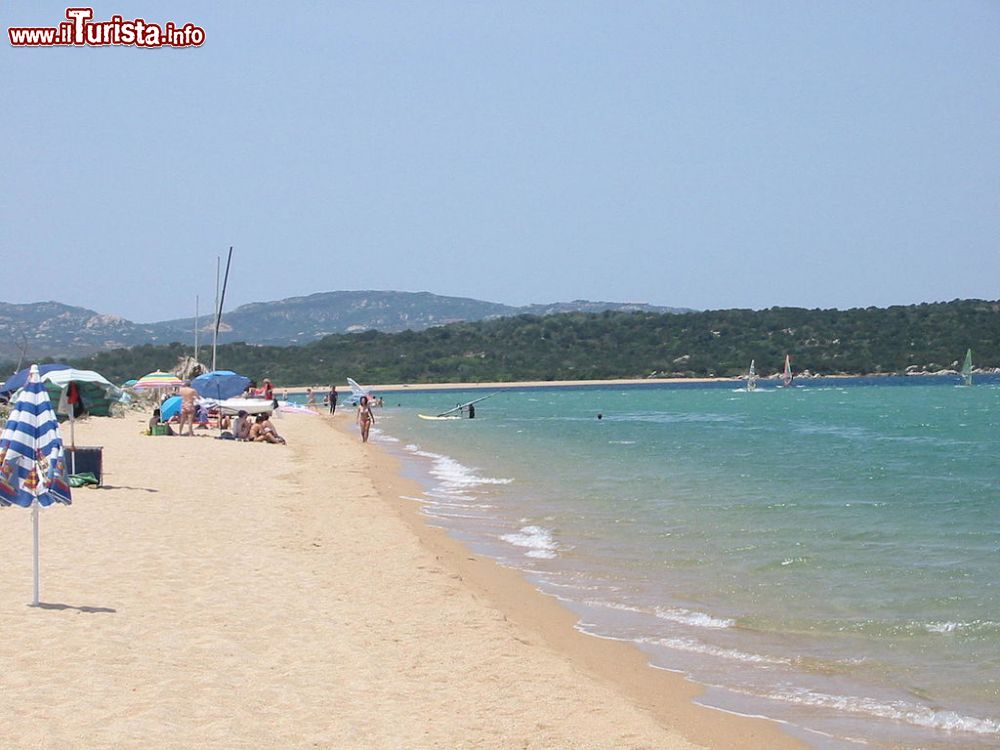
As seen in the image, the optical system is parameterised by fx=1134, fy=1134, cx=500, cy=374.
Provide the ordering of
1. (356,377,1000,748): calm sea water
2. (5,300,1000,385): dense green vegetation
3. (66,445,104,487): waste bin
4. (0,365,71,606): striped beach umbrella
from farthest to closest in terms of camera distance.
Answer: (5,300,1000,385): dense green vegetation → (66,445,104,487): waste bin → (0,365,71,606): striped beach umbrella → (356,377,1000,748): calm sea water

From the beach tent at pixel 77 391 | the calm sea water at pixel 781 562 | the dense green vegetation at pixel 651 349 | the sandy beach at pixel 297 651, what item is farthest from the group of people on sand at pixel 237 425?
the dense green vegetation at pixel 651 349

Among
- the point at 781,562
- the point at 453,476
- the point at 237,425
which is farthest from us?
the point at 237,425

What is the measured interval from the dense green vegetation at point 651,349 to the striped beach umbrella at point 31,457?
109 meters

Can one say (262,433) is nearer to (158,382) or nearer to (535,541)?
(158,382)

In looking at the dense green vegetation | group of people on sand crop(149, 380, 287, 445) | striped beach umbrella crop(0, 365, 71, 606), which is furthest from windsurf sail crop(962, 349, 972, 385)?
striped beach umbrella crop(0, 365, 71, 606)

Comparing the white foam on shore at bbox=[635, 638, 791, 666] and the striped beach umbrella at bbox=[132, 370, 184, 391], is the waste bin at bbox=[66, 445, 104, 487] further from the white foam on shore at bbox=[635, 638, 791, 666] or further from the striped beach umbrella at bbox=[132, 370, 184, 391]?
the striped beach umbrella at bbox=[132, 370, 184, 391]

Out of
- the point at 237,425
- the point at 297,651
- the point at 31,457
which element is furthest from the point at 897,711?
the point at 237,425

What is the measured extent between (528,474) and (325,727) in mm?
17951

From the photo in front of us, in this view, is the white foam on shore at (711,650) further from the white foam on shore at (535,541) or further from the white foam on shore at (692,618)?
the white foam on shore at (535,541)

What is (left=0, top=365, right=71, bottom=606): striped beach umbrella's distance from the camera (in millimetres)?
8133

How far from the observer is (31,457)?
8219 mm

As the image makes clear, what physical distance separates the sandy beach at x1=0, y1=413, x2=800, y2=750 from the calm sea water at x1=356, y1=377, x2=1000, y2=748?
65 centimetres

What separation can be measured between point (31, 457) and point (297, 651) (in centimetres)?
246

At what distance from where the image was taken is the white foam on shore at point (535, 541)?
13.5 meters
